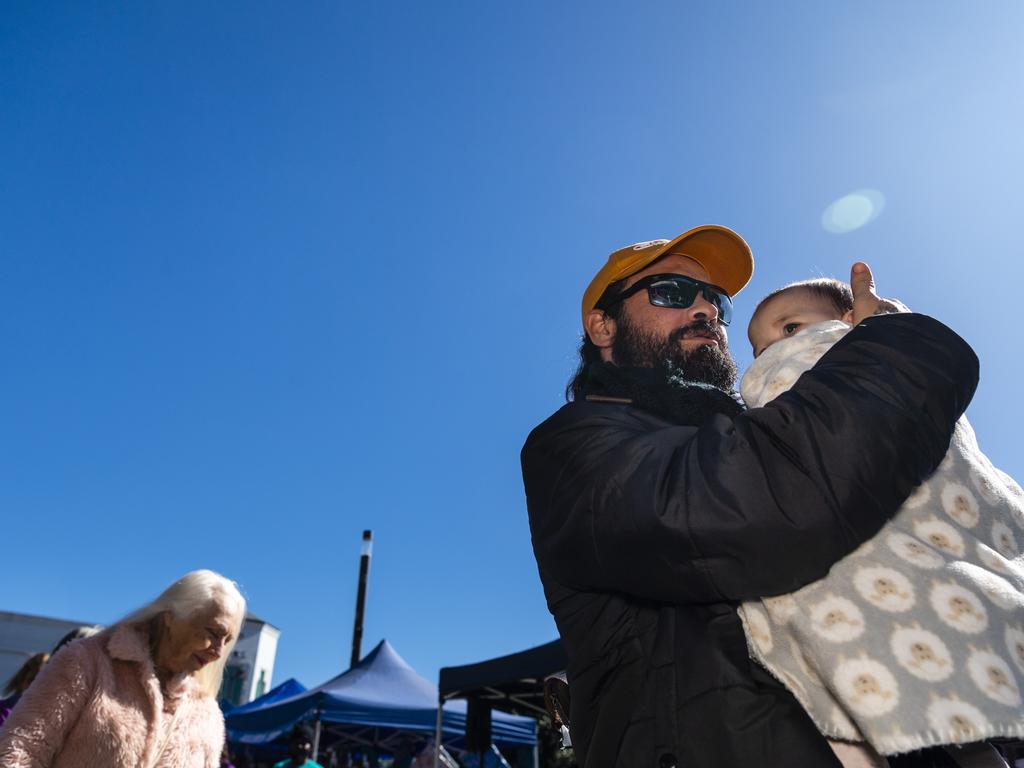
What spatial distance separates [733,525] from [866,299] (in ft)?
2.35

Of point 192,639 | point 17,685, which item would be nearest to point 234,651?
point 17,685

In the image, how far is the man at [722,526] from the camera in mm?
1027

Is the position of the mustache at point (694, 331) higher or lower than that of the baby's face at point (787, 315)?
lower

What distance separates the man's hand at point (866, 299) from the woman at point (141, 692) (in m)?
2.71

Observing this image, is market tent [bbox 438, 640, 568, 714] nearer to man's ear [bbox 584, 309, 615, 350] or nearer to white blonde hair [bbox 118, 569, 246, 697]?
white blonde hair [bbox 118, 569, 246, 697]

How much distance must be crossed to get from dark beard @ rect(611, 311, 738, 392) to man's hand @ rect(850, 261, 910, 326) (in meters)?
0.38

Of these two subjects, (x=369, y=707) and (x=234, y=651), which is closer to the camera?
(x=369, y=707)

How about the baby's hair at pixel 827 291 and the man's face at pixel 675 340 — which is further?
the baby's hair at pixel 827 291

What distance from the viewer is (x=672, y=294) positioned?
76.3 inches

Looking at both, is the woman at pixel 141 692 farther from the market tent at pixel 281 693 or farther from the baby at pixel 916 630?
the market tent at pixel 281 693

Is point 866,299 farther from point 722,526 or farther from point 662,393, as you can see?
point 722,526

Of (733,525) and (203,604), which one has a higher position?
(203,604)

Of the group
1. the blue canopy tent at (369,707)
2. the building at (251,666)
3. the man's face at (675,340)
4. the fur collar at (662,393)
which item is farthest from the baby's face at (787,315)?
the building at (251,666)

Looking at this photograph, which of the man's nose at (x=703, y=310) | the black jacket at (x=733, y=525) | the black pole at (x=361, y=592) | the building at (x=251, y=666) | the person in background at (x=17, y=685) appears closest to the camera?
the black jacket at (x=733, y=525)
